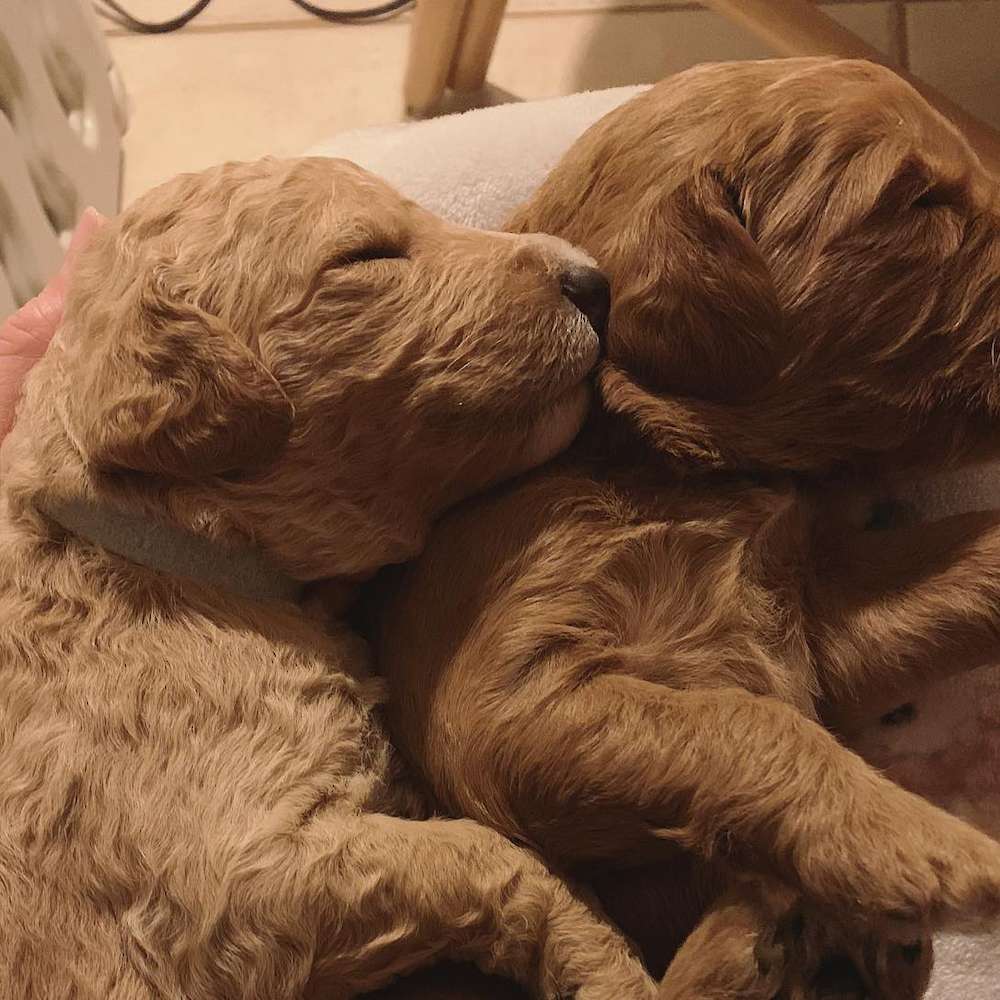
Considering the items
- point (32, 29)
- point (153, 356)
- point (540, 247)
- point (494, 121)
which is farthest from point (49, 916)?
point (32, 29)

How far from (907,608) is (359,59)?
7.41 feet

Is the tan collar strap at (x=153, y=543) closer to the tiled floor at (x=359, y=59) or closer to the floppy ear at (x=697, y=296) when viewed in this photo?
the floppy ear at (x=697, y=296)

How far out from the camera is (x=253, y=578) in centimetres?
142

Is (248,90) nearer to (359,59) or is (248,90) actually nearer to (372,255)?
(359,59)

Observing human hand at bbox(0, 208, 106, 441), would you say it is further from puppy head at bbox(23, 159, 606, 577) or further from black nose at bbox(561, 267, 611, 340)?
black nose at bbox(561, 267, 611, 340)

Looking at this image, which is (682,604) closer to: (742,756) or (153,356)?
(742,756)

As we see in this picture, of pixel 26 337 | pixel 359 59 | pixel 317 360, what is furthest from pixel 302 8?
pixel 317 360

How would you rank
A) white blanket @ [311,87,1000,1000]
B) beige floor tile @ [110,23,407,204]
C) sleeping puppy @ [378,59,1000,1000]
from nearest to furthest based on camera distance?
sleeping puppy @ [378,59,1000,1000] < white blanket @ [311,87,1000,1000] < beige floor tile @ [110,23,407,204]

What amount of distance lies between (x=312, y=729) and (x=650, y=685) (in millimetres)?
385

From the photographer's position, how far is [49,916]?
1254mm

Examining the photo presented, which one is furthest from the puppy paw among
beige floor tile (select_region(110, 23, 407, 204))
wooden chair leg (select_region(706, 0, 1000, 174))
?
beige floor tile (select_region(110, 23, 407, 204))

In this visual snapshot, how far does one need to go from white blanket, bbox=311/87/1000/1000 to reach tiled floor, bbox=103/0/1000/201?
1.04 metres

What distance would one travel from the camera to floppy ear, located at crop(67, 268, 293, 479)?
1.29m

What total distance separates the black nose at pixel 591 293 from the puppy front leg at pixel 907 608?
414mm
